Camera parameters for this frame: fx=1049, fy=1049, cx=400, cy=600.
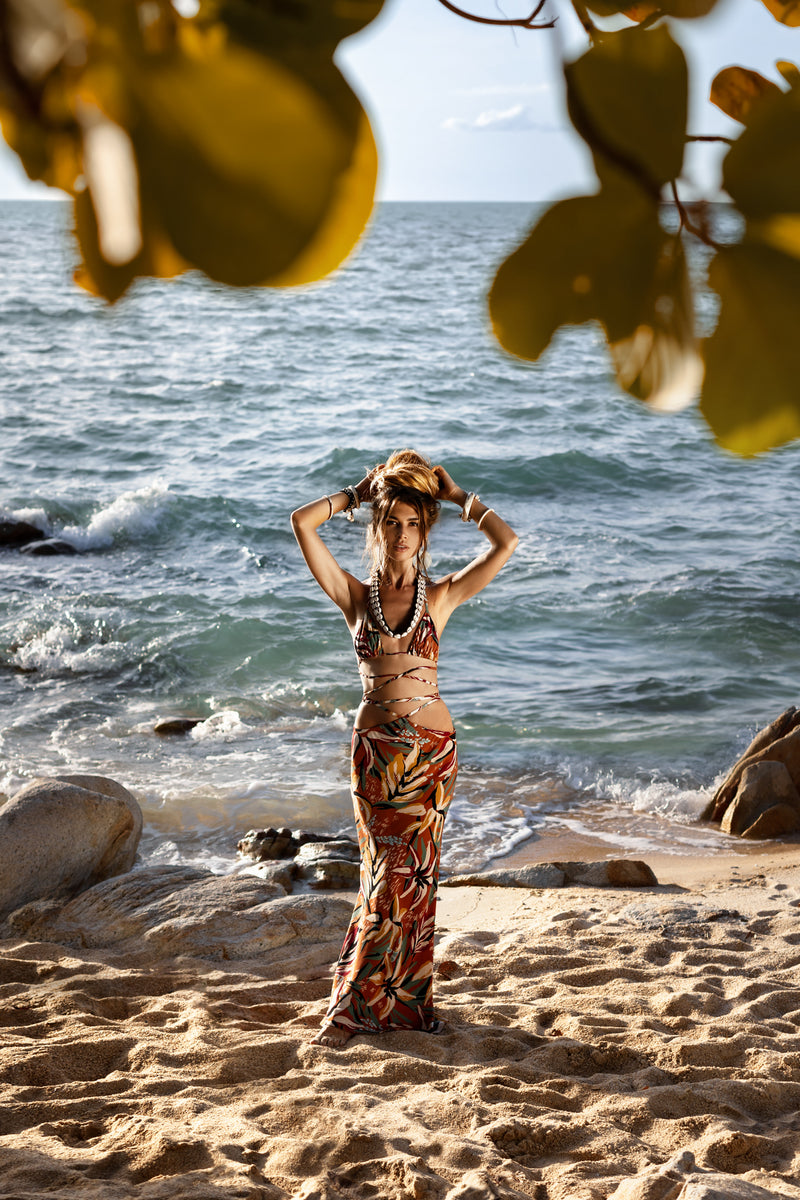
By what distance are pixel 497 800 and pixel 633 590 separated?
4.23m

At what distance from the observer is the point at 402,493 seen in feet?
10.4

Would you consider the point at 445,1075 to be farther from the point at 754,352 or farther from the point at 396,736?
the point at 754,352

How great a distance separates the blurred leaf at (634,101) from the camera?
223 millimetres

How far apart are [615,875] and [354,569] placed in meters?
5.17

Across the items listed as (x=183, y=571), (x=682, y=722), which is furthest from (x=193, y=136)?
(x=183, y=571)

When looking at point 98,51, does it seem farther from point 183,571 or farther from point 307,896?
point 183,571

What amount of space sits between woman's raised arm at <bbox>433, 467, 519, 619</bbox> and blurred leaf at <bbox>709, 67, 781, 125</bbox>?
117 inches

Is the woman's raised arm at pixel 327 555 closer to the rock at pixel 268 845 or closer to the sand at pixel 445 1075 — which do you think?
the sand at pixel 445 1075

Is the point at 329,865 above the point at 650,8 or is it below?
below

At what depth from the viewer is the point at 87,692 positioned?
787 centimetres

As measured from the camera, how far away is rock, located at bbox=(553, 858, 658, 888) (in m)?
5.01

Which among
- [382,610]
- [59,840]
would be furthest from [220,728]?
[382,610]

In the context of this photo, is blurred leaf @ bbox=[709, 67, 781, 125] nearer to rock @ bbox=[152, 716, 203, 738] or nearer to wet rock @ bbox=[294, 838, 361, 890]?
wet rock @ bbox=[294, 838, 361, 890]

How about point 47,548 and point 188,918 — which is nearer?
point 188,918
